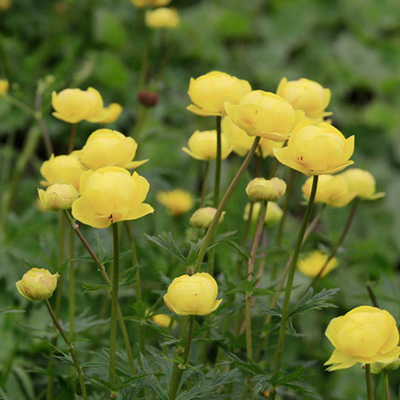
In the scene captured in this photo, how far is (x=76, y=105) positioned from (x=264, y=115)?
0.25 m

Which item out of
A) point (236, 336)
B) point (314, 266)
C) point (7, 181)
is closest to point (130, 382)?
point (236, 336)

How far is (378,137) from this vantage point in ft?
6.62

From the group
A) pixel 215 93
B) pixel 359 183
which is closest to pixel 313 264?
pixel 359 183

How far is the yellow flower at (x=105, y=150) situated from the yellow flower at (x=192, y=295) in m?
0.14

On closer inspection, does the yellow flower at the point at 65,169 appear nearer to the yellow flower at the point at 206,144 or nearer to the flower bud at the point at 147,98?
the yellow flower at the point at 206,144

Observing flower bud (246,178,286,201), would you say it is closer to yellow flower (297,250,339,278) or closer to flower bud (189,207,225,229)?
flower bud (189,207,225,229)

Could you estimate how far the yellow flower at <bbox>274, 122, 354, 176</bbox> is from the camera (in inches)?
20.7

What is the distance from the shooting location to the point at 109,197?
0.51 metres

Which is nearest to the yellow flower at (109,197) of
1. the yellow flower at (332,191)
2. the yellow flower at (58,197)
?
the yellow flower at (58,197)

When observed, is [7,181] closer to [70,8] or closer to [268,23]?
[70,8]

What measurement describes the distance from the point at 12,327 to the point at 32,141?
19.4 inches

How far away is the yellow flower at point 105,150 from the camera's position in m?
0.58

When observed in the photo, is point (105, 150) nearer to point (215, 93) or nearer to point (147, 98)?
point (215, 93)

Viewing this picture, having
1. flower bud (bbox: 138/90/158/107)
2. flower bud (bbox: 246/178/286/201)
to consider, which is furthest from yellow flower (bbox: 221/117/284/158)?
flower bud (bbox: 138/90/158/107)
